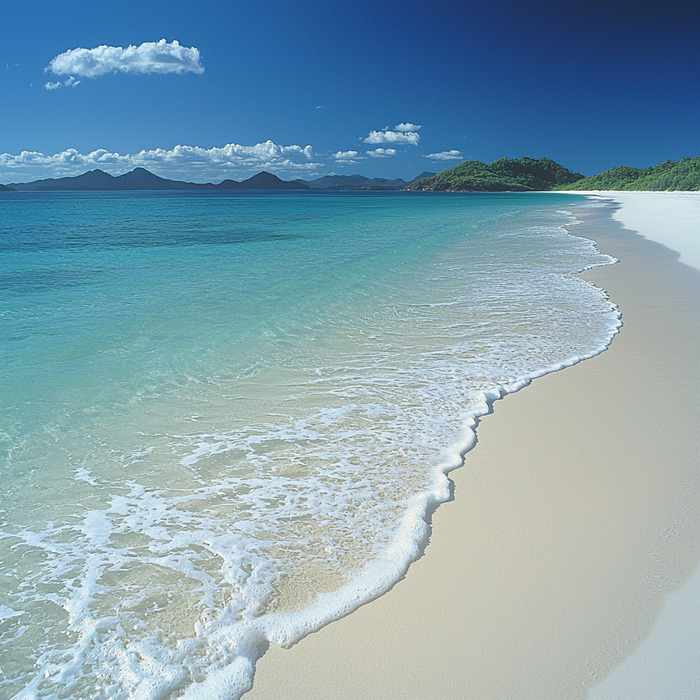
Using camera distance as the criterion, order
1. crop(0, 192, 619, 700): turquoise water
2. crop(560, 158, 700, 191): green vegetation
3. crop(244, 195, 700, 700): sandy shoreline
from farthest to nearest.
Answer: crop(560, 158, 700, 191): green vegetation < crop(0, 192, 619, 700): turquoise water < crop(244, 195, 700, 700): sandy shoreline

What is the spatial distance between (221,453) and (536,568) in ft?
8.77

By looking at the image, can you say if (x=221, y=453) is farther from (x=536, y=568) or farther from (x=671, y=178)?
(x=671, y=178)

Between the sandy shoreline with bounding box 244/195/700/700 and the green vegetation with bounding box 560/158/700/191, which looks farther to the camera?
the green vegetation with bounding box 560/158/700/191

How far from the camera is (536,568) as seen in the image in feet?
9.67

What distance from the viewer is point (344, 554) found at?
315 centimetres

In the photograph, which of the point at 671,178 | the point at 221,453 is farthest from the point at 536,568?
the point at 671,178

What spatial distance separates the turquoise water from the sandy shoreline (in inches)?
8.5

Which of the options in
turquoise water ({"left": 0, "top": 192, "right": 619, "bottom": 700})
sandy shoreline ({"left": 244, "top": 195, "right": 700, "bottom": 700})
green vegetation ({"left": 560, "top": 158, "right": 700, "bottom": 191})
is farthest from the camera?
green vegetation ({"left": 560, "top": 158, "right": 700, "bottom": 191})

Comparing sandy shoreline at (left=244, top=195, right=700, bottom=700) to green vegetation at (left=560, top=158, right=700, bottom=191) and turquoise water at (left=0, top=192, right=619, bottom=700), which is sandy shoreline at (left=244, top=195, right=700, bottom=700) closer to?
turquoise water at (left=0, top=192, right=619, bottom=700)

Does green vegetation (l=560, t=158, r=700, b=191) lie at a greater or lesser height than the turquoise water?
greater

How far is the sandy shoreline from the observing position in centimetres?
232

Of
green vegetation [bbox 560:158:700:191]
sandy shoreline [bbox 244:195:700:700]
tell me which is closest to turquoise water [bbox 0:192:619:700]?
sandy shoreline [bbox 244:195:700:700]

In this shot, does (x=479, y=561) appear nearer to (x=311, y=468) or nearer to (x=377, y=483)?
(x=377, y=483)

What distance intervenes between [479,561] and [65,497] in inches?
119
